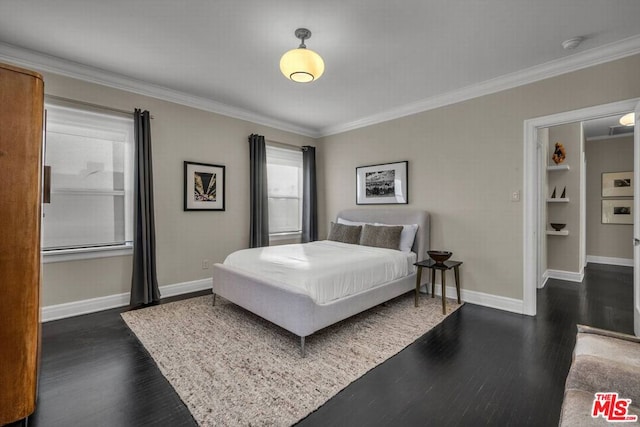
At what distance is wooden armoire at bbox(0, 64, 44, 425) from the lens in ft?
4.94

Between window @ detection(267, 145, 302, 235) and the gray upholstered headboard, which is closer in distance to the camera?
the gray upholstered headboard

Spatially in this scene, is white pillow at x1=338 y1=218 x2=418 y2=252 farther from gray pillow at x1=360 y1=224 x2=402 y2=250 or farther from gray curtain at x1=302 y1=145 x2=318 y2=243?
gray curtain at x1=302 y1=145 x2=318 y2=243

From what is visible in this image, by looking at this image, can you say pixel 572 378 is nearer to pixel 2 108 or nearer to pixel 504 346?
pixel 504 346

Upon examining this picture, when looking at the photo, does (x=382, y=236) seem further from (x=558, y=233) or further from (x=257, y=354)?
(x=558, y=233)

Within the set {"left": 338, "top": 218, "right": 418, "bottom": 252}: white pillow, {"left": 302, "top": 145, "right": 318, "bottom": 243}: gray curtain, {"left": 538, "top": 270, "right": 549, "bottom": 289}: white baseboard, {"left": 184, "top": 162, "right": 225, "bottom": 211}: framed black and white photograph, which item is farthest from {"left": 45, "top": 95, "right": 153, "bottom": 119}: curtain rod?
{"left": 538, "top": 270, "right": 549, "bottom": 289}: white baseboard

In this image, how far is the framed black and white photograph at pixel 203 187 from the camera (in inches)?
159

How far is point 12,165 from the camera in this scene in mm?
1527

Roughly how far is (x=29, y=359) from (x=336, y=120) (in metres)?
4.64

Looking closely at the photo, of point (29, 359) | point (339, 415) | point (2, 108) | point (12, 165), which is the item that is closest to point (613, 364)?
point (339, 415)

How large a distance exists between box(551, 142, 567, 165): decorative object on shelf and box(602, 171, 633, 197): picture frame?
2304 mm

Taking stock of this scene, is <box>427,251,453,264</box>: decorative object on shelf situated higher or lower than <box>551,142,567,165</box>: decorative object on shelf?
lower

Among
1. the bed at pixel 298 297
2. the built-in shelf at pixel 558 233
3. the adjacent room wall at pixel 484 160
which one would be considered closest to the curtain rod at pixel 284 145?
the adjacent room wall at pixel 484 160

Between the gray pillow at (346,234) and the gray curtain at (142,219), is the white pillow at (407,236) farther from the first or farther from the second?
the gray curtain at (142,219)

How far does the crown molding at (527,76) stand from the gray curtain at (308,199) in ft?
4.59
